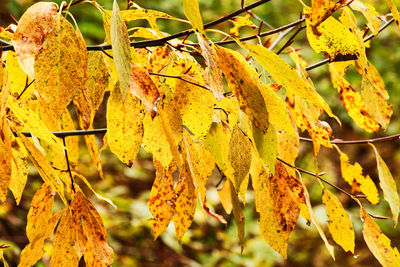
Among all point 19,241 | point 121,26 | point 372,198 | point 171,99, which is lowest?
point 19,241

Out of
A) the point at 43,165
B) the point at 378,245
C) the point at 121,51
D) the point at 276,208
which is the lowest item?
the point at 378,245

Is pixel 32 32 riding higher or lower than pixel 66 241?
higher

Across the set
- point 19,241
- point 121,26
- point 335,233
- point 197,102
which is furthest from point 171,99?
point 19,241

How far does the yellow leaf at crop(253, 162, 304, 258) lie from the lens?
52 cm

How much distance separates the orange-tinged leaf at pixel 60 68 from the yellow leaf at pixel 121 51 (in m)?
0.04

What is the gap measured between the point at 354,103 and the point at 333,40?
22 centimetres

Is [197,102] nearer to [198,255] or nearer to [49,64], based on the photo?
[49,64]

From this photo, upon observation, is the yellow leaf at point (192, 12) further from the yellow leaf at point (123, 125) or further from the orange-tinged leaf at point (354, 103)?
the orange-tinged leaf at point (354, 103)

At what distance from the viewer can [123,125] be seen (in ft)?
1.44

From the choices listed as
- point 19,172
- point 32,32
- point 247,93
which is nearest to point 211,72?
point 247,93

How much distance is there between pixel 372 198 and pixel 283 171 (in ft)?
0.74

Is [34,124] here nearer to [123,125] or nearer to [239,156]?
[123,125]

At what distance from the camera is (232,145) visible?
460 mm

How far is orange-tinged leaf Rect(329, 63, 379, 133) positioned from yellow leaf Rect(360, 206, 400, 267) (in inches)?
5.2
